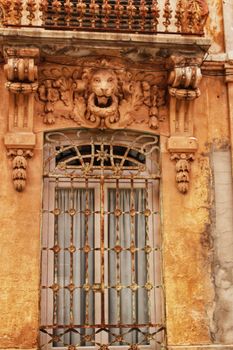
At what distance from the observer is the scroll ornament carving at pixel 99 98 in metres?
6.95

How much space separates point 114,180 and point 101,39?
1.62 meters

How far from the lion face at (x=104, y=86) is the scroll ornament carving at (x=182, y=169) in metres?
1.00

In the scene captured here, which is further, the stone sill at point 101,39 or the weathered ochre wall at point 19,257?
the stone sill at point 101,39

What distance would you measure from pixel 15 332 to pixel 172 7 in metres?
4.35

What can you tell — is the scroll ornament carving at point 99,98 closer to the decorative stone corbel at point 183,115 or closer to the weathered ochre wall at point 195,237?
the decorative stone corbel at point 183,115

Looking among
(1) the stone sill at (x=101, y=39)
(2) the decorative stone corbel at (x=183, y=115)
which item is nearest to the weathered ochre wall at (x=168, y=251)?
(2) the decorative stone corbel at (x=183, y=115)

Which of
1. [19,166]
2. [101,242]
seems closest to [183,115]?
[101,242]

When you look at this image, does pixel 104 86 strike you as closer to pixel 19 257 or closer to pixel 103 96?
pixel 103 96

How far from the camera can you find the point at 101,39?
6.67 m

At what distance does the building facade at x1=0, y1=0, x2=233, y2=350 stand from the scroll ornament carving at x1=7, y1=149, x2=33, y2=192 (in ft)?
0.04

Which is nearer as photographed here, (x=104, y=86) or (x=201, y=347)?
(x=201, y=347)

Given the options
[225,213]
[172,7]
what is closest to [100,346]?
[225,213]

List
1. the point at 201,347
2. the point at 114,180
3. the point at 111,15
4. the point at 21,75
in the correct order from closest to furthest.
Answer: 1. the point at 201,347
2. the point at 21,75
3. the point at 114,180
4. the point at 111,15

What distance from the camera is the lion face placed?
6.88 m
